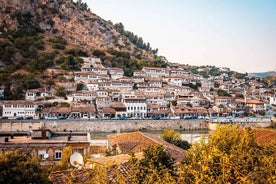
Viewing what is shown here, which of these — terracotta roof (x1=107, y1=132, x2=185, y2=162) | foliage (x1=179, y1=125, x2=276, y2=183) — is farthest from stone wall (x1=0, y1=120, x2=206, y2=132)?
foliage (x1=179, y1=125, x2=276, y2=183)

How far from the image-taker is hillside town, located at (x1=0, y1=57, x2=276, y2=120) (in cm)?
5247

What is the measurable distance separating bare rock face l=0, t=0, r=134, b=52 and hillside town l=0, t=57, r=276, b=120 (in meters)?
24.2

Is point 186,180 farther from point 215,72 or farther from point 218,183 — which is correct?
point 215,72

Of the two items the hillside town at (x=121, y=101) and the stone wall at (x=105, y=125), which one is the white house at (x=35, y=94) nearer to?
the hillside town at (x=121, y=101)

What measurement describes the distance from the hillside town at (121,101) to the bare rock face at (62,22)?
24.2 m

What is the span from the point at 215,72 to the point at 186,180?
5690 inches

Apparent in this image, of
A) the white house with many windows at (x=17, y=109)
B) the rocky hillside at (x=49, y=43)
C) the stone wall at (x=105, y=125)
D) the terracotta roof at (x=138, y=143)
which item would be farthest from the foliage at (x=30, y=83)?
the terracotta roof at (x=138, y=143)

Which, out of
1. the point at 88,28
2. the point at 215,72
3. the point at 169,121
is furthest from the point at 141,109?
the point at 215,72

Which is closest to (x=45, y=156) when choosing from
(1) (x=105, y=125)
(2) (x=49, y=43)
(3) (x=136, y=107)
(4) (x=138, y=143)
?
(4) (x=138, y=143)

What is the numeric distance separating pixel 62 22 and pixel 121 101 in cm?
5624

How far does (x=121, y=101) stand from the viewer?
61.2 m

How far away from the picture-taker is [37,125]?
45.4m

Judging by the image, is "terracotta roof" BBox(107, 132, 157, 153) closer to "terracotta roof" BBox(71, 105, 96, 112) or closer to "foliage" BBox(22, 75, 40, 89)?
"terracotta roof" BBox(71, 105, 96, 112)

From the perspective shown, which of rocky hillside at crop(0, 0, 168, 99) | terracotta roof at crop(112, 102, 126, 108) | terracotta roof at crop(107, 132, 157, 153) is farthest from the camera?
rocky hillside at crop(0, 0, 168, 99)
